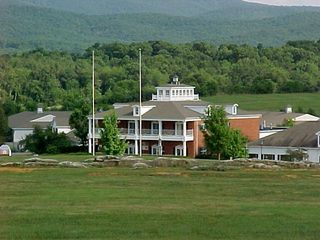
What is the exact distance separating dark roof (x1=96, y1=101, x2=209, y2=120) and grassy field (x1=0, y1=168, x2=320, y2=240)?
126ft

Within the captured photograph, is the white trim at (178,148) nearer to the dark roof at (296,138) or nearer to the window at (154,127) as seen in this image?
the window at (154,127)

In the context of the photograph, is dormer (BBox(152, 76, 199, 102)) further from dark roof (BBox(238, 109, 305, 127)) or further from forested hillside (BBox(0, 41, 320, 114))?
forested hillside (BBox(0, 41, 320, 114))

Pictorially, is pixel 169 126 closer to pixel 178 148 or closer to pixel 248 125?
pixel 178 148

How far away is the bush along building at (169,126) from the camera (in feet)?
260

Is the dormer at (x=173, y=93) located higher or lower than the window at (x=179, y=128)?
higher

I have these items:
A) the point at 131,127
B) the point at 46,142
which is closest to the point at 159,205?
the point at 46,142

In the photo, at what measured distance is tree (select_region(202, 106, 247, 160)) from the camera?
67625 mm

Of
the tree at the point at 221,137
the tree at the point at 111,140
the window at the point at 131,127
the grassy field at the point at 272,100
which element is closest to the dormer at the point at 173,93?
the window at the point at 131,127

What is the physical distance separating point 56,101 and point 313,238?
11995 cm

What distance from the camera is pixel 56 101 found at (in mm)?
142125

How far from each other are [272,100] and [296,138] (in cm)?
5733

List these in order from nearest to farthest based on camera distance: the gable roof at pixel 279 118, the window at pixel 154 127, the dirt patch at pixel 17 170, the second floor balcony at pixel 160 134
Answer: the dirt patch at pixel 17 170 < the second floor balcony at pixel 160 134 < the window at pixel 154 127 < the gable roof at pixel 279 118

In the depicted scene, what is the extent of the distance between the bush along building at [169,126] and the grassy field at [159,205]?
3729 cm

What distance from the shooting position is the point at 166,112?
81875 mm
